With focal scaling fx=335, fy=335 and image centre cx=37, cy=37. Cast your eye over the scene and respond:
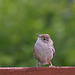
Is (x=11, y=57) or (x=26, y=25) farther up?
(x=26, y=25)

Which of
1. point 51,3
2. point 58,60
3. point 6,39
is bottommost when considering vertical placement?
point 58,60

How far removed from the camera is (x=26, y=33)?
7.66m

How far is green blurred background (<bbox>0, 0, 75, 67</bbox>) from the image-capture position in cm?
744

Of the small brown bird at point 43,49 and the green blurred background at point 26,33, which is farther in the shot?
the green blurred background at point 26,33

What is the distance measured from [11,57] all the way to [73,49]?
4.63ft

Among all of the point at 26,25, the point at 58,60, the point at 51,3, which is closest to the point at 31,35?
the point at 26,25

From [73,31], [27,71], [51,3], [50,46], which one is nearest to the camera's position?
[27,71]

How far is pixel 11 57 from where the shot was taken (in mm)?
7375

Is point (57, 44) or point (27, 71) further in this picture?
point (57, 44)

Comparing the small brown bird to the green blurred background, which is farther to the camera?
the green blurred background

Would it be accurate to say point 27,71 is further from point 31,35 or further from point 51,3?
point 51,3

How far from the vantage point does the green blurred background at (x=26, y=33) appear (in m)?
7.44

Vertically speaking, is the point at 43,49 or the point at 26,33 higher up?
the point at 26,33

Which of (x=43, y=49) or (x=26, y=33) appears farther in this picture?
(x=26, y=33)
